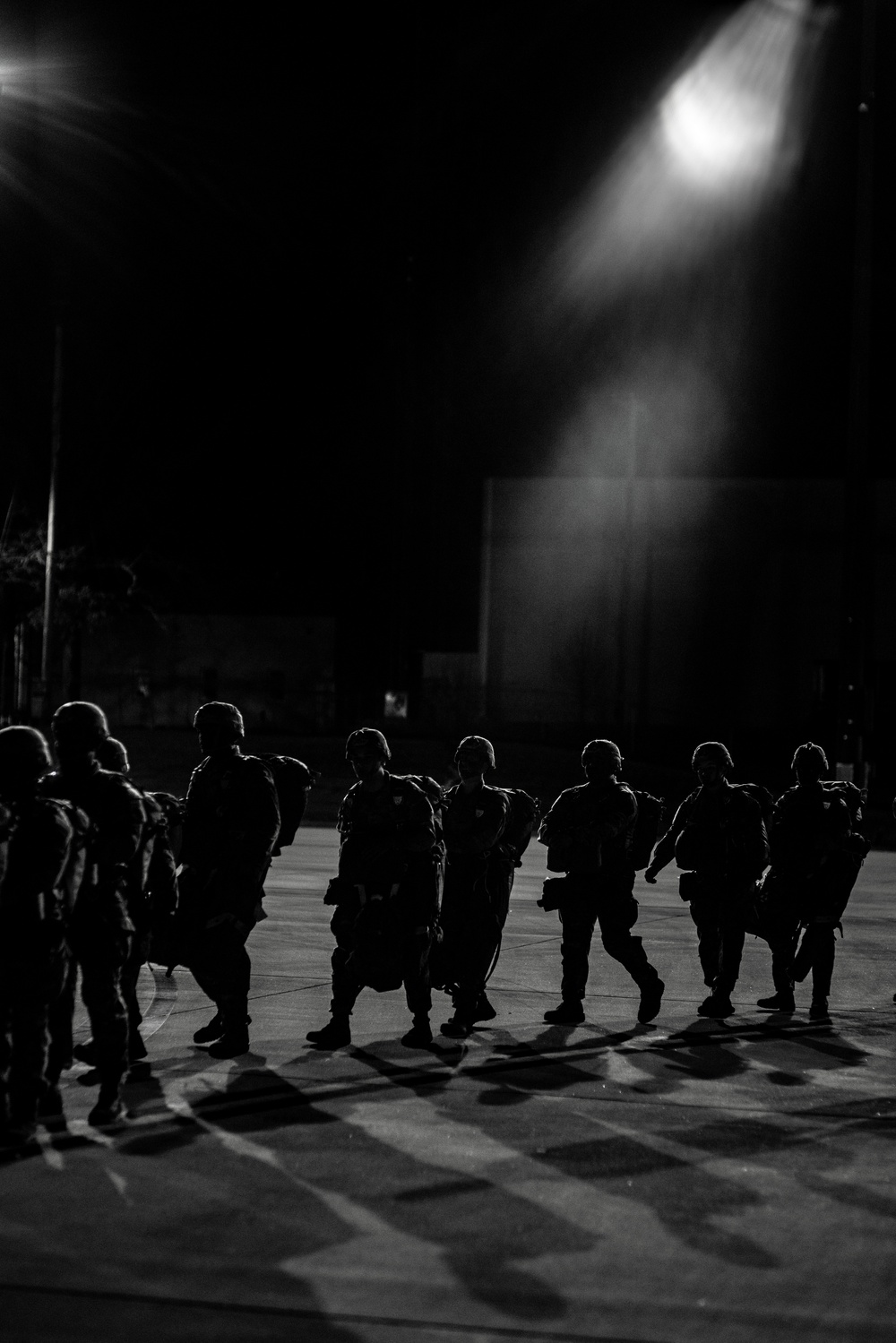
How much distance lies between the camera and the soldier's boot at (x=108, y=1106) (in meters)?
7.00

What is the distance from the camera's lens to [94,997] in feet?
23.0

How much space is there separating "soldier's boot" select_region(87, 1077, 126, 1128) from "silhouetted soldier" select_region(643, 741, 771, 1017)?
394cm

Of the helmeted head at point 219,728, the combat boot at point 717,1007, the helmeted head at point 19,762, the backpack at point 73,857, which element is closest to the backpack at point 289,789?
the helmeted head at point 219,728

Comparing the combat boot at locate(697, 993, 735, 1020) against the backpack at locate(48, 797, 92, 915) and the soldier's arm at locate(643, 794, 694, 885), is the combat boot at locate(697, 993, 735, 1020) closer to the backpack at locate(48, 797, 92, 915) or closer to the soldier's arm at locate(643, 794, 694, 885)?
the soldier's arm at locate(643, 794, 694, 885)

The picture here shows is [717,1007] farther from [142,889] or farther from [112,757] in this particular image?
[112,757]

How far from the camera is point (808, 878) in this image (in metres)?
10.3

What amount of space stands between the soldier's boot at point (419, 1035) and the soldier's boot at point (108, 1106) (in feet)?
7.02

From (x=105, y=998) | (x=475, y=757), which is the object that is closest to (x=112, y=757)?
(x=105, y=998)

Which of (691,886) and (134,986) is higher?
(691,886)

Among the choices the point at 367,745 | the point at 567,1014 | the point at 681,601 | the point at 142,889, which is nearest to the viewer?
the point at 142,889

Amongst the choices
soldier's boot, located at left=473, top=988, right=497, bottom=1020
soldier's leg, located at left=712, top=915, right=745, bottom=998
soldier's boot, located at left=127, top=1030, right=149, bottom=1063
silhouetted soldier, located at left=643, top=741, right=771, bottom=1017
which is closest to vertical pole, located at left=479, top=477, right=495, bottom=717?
silhouetted soldier, located at left=643, top=741, right=771, bottom=1017

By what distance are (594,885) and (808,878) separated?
1.41 meters

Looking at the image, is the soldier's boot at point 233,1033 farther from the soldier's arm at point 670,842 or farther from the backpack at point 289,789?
the soldier's arm at point 670,842

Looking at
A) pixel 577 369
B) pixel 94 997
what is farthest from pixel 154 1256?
pixel 577 369
